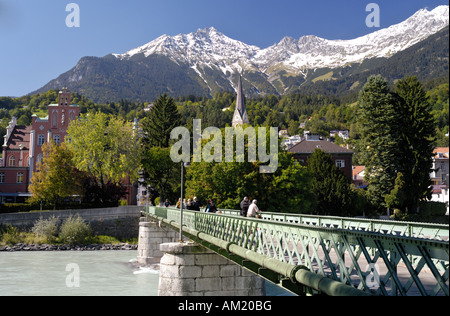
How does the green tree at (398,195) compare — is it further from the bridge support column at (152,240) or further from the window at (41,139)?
the window at (41,139)

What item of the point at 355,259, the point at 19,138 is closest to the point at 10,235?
the point at 19,138

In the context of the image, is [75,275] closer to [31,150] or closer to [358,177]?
[31,150]

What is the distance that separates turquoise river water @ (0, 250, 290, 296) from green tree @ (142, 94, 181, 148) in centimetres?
3040

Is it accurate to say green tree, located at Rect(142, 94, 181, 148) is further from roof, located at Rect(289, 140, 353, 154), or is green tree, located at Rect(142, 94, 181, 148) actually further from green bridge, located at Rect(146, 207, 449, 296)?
green bridge, located at Rect(146, 207, 449, 296)

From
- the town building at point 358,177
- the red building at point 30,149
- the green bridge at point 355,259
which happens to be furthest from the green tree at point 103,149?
the town building at point 358,177

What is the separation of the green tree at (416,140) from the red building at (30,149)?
1877 inches

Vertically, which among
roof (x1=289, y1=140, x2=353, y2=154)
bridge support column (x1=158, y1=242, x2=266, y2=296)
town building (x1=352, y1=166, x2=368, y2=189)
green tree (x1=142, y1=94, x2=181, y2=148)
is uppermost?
green tree (x1=142, y1=94, x2=181, y2=148)

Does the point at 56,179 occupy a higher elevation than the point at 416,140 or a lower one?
lower

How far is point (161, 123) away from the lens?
251 ft

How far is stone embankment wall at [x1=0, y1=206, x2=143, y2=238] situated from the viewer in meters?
54.4

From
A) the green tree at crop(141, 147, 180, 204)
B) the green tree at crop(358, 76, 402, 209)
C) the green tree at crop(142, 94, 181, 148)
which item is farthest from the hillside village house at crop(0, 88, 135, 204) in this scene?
the green tree at crop(358, 76, 402, 209)

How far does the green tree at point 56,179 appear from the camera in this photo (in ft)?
200

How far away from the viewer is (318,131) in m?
194

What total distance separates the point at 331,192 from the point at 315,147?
21.6 meters
